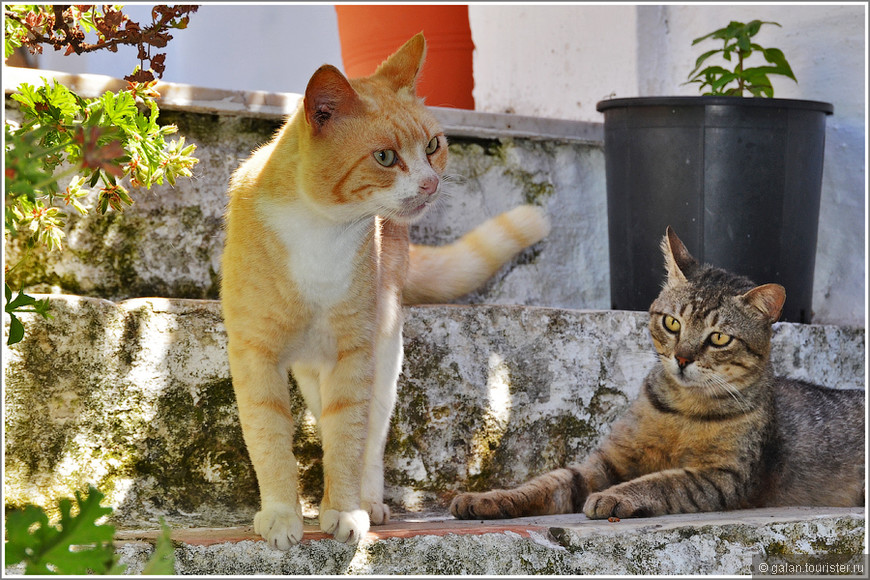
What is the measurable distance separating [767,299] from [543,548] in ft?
3.48

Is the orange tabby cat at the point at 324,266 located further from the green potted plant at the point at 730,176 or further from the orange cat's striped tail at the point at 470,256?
the green potted plant at the point at 730,176

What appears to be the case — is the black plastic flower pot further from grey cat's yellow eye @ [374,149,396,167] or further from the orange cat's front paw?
grey cat's yellow eye @ [374,149,396,167]

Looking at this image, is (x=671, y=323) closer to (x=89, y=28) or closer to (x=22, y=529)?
(x=89, y=28)

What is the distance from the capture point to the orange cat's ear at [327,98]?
6.49 feet

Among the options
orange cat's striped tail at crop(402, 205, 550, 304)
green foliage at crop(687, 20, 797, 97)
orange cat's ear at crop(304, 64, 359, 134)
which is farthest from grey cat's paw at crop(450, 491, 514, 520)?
green foliage at crop(687, 20, 797, 97)

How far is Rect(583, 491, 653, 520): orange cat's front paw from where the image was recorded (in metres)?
2.26

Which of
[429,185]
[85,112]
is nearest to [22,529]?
[85,112]

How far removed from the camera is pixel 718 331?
2.45m

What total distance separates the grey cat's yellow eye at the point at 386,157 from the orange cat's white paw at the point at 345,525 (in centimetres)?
88

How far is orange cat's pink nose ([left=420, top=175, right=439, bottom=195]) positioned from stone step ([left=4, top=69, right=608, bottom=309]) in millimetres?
311

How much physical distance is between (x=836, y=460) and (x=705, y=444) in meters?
0.54

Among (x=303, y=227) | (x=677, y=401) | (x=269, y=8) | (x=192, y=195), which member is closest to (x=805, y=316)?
(x=677, y=401)

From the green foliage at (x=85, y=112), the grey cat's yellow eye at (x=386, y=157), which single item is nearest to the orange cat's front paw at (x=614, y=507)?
the grey cat's yellow eye at (x=386, y=157)

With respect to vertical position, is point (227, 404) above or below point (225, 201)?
below
